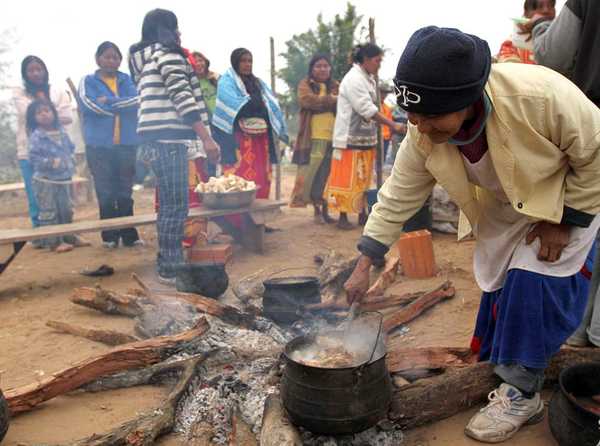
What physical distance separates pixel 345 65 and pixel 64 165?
9017mm

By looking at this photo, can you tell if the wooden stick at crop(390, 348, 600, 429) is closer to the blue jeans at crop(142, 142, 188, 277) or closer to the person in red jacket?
the person in red jacket

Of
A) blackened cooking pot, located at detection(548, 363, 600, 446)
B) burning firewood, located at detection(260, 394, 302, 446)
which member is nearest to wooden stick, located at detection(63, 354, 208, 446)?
burning firewood, located at detection(260, 394, 302, 446)

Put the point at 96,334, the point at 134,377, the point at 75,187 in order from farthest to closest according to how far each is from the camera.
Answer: the point at 75,187 < the point at 96,334 < the point at 134,377

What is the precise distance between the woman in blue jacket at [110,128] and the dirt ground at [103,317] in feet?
2.66

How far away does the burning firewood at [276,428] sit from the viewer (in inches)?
92.4

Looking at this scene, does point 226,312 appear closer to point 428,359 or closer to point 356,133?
point 428,359

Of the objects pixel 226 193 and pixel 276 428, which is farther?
pixel 226 193

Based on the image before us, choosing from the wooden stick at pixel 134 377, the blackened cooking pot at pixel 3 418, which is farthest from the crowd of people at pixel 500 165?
the blackened cooking pot at pixel 3 418

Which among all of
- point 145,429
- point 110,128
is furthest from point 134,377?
point 110,128

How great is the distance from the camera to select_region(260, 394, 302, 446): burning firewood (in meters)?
2.35

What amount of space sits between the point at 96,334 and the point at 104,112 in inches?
136

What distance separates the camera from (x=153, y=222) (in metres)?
5.98

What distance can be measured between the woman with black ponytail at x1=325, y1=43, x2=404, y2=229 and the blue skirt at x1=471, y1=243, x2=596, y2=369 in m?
4.93

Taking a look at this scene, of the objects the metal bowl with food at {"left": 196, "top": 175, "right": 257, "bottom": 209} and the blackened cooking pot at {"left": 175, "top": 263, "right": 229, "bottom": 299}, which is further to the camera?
the metal bowl with food at {"left": 196, "top": 175, "right": 257, "bottom": 209}
